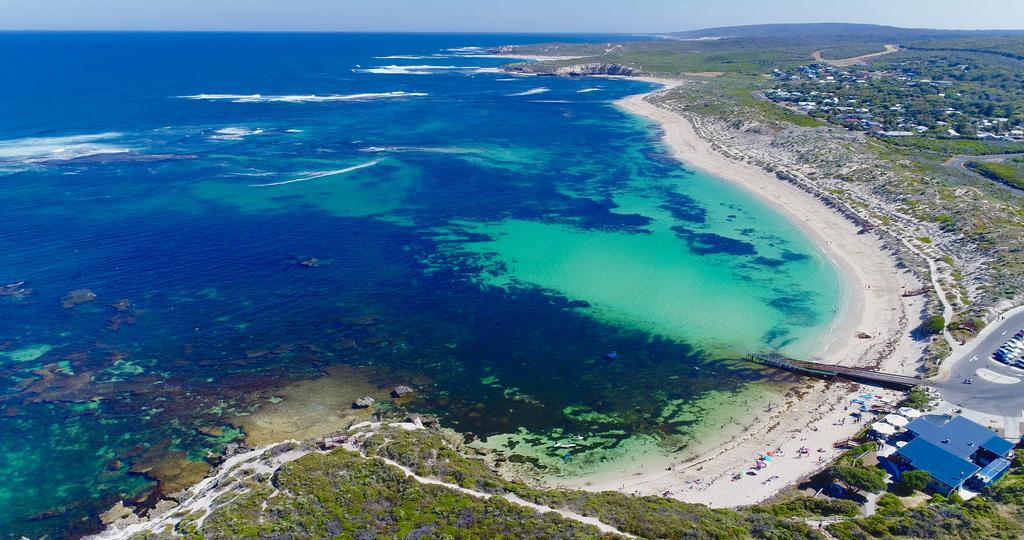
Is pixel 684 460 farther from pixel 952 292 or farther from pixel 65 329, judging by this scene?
pixel 65 329

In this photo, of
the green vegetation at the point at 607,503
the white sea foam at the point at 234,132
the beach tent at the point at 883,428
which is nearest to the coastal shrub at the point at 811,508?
the green vegetation at the point at 607,503

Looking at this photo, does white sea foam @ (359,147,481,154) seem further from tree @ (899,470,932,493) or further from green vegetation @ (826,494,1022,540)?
green vegetation @ (826,494,1022,540)

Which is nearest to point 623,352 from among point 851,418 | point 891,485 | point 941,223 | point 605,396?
point 605,396

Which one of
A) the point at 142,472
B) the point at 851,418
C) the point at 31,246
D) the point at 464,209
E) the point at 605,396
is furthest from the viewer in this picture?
the point at 464,209

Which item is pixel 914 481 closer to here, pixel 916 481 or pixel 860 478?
pixel 916 481

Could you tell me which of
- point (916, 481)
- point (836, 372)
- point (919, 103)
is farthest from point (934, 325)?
point (919, 103)

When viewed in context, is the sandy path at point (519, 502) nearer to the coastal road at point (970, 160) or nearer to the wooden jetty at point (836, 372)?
the wooden jetty at point (836, 372)

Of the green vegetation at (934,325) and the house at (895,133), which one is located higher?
the house at (895,133)
